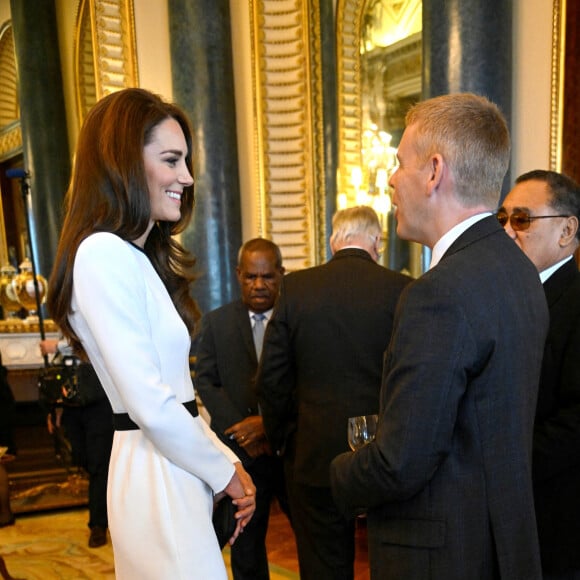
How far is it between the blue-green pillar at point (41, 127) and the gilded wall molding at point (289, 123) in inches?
115

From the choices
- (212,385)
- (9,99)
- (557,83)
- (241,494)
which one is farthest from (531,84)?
(9,99)

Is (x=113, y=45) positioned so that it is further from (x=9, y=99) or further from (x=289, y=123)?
(x=9, y=99)

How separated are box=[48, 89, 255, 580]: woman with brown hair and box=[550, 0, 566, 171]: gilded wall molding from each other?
308 centimetres

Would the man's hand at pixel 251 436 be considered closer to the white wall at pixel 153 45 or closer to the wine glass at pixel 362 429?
the wine glass at pixel 362 429

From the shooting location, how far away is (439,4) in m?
3.57

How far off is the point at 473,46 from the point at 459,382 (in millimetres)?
3090

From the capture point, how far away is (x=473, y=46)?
139 inches

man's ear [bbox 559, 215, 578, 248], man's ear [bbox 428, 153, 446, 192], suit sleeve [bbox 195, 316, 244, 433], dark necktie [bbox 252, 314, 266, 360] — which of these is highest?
man's ear [bbox 428, 153, 446, 192]

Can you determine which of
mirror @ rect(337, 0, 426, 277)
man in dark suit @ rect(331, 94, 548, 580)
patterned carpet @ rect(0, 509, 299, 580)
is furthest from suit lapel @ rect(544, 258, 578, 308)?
mirror @ rect(337, 0, 426, 277)

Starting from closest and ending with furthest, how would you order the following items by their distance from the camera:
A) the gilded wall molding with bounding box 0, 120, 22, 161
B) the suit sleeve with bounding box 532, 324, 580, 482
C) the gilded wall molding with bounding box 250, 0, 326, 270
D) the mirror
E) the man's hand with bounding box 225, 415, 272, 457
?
the suit sleeve with bounding box 532, 324, 580, 482
the man's hand with bounding box 225, 415, 272, 457
the gilded wall molding with bounding box 250, 0, 326, 270
the mirror
the gilded wall molding with bounding box 0, 120, 22, 161

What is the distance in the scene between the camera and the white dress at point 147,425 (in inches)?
48.7

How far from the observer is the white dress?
124 cm

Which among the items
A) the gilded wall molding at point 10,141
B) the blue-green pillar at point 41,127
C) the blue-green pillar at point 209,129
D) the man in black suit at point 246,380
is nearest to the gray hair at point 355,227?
the man in black suit at point 246,380

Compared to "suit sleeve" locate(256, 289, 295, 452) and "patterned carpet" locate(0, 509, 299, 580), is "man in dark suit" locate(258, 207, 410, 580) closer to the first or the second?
"suit sleeve" locate(256, 289, 295, 452)
